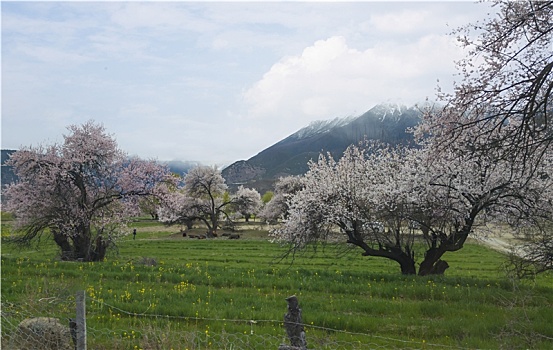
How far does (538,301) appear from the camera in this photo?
12.9 m

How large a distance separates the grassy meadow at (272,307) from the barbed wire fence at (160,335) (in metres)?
0.04

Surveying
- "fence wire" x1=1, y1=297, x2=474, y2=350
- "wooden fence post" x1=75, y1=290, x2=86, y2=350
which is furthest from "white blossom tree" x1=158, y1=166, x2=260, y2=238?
"wooden fence post" x1=75, y1=290, x2=86, y2=350

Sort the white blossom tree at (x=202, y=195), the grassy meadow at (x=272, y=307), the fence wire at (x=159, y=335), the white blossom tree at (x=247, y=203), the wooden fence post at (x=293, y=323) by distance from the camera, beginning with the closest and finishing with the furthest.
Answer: the wooden fence post at (x=293, y=323) → the fence wire at (x=159, y=335) → the grassy meadow at (x=272, y=307) → the white blossom tree at (x=202, y=195) → the white blossom tree at (x=247, y=203)

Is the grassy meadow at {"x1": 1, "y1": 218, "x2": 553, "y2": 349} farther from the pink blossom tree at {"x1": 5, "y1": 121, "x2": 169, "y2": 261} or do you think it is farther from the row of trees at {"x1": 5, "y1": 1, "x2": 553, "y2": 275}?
the pink blossom tree at {"x1": 5, "y1": 121, "x2": 169, "y2": 261}

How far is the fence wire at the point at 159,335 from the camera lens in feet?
26.0

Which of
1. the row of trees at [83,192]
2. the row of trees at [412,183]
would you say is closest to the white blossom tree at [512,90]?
the row of trees at [412,183]

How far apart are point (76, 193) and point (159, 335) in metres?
20.6

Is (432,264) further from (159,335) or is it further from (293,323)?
(159,335)

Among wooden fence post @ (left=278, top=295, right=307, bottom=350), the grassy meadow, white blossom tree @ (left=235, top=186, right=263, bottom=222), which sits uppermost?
white blossom tree @ (left=235, top=186, right=263, bottom=222)

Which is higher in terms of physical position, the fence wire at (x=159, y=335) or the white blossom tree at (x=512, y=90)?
the white blossom tree at (x=512, y=90)

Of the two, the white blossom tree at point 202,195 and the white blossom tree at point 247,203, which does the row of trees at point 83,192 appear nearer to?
the white blossom tree at point 202,195

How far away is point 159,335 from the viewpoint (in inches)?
317

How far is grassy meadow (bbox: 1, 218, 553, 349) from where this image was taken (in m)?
8.93

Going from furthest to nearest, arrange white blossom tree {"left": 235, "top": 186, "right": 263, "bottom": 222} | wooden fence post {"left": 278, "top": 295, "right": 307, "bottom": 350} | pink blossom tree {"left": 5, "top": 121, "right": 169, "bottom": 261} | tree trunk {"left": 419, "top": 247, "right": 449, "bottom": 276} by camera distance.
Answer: white blossom tree {"left": 235, "top": 186, "right": 263, "bottom": 222}
pink blossom tree {"left": 5, "top": 121, "right": 169, "bottom": 261}
tree trunk {"left": 419, "top": 247, "right": 449, "bottom": 276}
wooden fence post {"left": 278, "top": 295, "right": 307, "bottom": 350}
